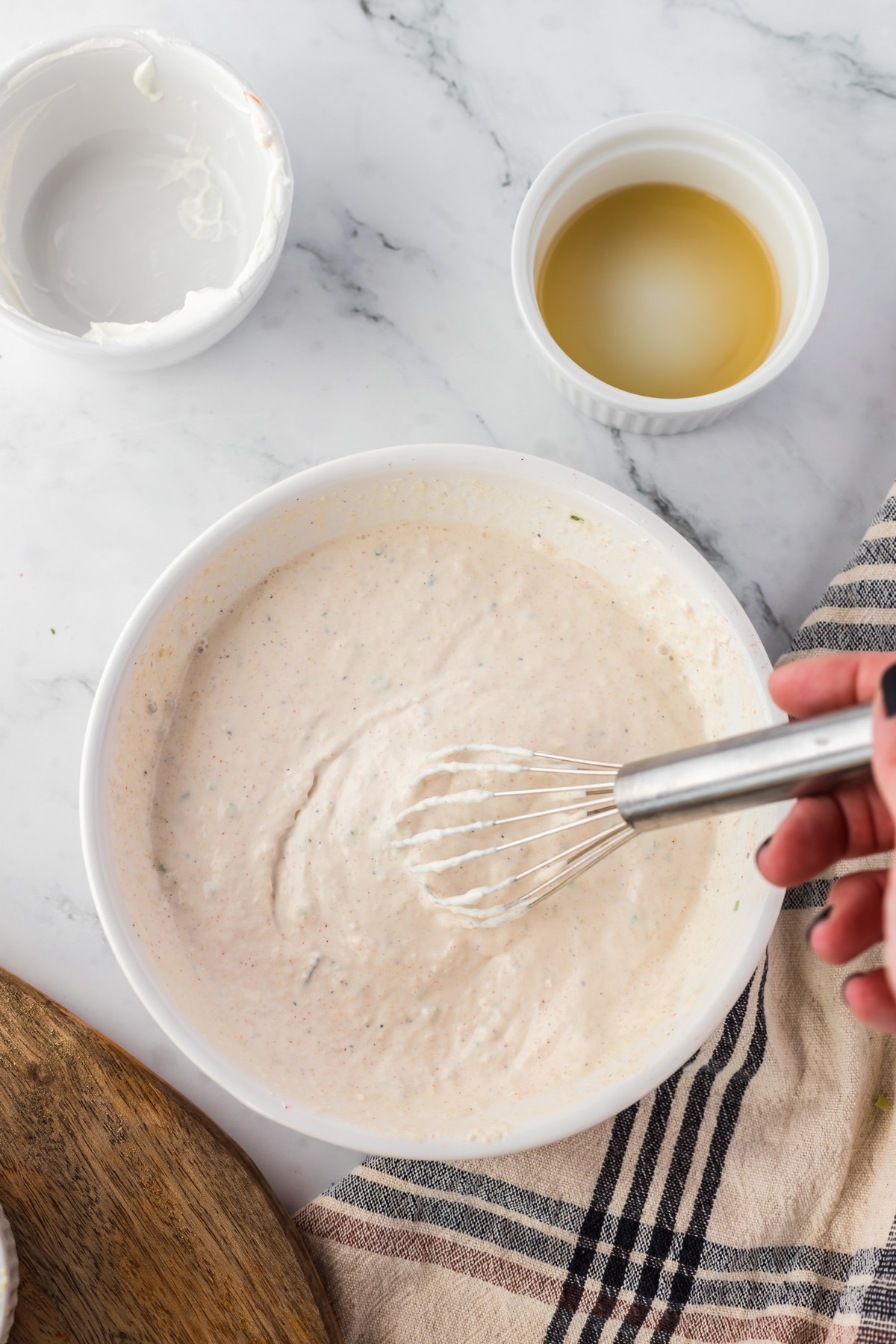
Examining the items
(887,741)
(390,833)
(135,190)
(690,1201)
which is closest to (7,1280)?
(390,833)

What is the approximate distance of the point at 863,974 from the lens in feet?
2.54

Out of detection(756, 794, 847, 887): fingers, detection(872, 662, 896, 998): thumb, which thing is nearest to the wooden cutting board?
detection(756, 794, 847, 887): fingers

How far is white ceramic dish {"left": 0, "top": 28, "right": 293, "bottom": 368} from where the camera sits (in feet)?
3.59

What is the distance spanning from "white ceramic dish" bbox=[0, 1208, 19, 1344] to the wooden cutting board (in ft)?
0.09

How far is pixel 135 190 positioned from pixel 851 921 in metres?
1.07

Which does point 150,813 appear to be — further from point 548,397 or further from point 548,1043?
point 548,397

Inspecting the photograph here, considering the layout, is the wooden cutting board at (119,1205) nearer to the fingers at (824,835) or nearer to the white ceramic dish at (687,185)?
the fingers at (824,835)

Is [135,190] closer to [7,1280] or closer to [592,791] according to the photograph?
[592,791]

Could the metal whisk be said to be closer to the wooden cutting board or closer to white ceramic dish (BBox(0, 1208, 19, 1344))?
the wooden cutting board

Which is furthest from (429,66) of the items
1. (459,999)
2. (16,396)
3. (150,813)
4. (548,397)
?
(459,999)

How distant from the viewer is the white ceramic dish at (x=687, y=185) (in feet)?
3.40

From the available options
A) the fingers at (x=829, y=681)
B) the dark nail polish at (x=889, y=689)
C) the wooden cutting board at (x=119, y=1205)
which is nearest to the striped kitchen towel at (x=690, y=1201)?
the wooden cutting board at (x=119, y=1205)

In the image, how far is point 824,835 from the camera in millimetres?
852

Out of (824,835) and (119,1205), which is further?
(119,1205)
